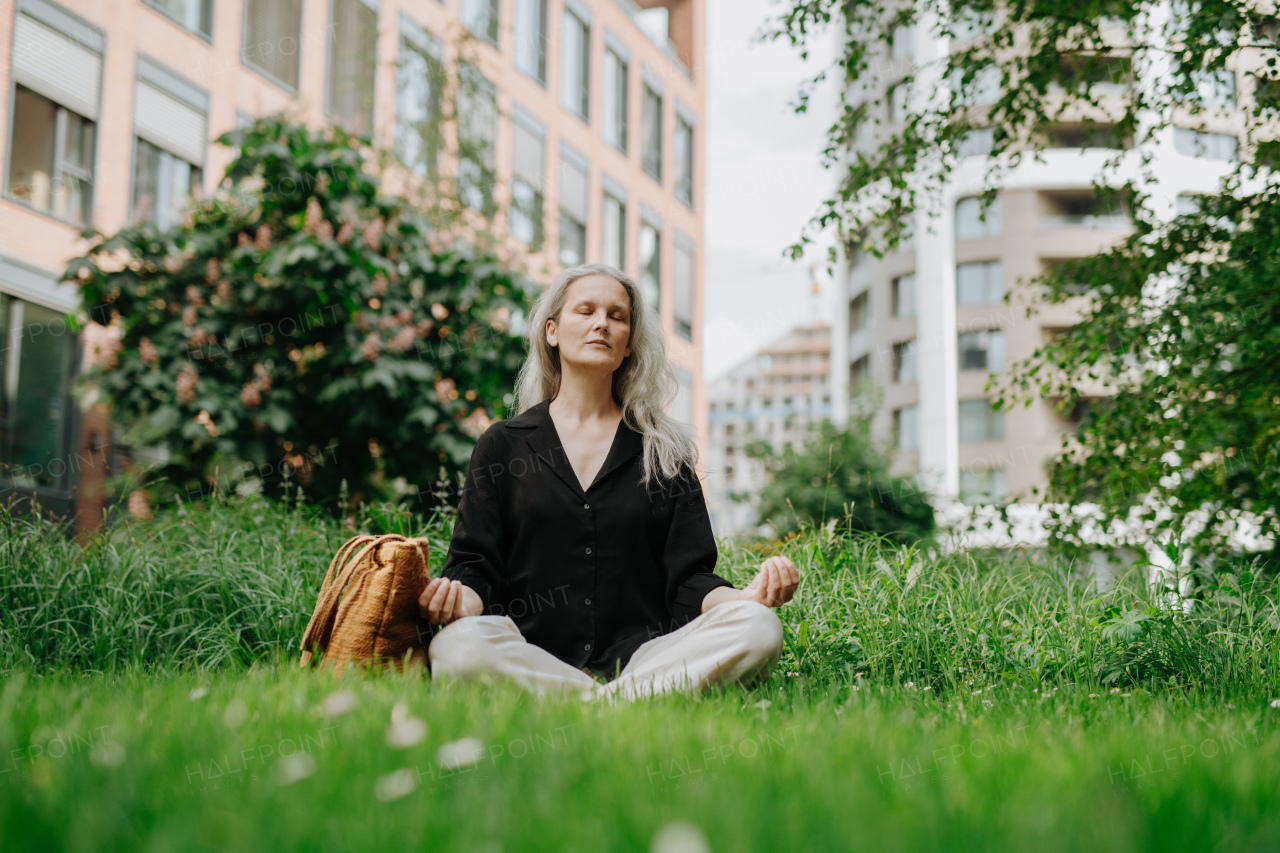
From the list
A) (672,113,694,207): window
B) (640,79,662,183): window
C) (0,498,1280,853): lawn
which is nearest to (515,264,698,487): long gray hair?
(0,498,1280,853): lawn

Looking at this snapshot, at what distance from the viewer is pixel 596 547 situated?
3852 millimetres

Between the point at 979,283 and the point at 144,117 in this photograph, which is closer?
the point at 144,117

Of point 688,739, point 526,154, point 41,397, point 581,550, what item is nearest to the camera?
point 688,739

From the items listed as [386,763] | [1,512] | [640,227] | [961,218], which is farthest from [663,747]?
[961,218]

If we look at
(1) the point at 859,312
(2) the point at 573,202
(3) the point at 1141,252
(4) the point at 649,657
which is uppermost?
(1) the point at 859,312

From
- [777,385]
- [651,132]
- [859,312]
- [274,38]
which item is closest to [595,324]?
[274,38]

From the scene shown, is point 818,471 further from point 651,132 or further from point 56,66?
point 56,66

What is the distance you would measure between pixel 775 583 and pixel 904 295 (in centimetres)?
4375

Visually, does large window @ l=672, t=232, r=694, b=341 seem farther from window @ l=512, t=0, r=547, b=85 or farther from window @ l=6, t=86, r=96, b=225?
window @ l=6, t=86, r=96, b=225

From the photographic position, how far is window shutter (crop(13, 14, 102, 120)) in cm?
1296

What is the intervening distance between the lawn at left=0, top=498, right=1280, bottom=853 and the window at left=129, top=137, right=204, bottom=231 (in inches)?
445

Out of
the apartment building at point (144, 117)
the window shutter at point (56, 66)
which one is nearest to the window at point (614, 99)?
the apartment building at point (144, 117)

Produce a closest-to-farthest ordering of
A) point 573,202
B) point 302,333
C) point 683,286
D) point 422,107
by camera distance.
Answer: point 302,333
point 422,107
point 573,202
point 683,286

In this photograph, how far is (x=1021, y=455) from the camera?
4056 cm
